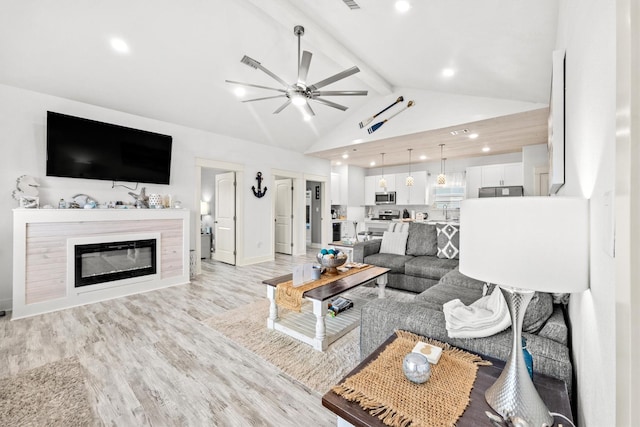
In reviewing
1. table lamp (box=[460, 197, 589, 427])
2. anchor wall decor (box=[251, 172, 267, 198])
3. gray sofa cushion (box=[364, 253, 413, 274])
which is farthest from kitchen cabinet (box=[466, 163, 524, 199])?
table lamp (box=[460, 197, 589, 427])

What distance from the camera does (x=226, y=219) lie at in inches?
243

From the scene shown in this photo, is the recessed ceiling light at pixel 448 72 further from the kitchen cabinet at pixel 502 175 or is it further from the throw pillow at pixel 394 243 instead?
the kitchen cabinet at pixel 502 175

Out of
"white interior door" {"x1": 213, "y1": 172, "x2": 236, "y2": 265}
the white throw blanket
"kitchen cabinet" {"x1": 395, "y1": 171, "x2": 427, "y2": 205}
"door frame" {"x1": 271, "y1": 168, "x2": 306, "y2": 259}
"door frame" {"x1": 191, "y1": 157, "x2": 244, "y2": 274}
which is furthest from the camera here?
"kitchen cabinet" {"x1": 395, "y1": 171, "x2": 427, "y2": 205}

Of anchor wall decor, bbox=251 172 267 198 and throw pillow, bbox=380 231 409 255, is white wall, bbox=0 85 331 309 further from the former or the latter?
throw pillow, bbox=380 231 409 255

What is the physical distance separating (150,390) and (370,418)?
5.70ft

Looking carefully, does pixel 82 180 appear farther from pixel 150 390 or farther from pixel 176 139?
pixel 150 390

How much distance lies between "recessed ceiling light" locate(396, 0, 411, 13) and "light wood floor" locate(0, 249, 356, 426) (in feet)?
10.4

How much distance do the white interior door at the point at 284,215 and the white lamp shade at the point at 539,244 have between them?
660cm

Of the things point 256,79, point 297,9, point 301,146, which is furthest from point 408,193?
point 297,9

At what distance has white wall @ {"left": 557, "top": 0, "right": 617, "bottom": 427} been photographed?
0.60 metres

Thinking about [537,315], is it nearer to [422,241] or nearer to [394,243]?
[422,241]

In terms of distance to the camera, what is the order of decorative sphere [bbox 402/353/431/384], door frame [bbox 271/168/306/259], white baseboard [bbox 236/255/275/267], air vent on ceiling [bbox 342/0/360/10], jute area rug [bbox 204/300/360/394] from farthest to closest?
door frame [bbox 271/168/306/259], white baseboard [bbox 236/255/275/267], air vent on ceiling [bbox 342/0/360/10], jute area rug [bbox 204/300/360/394], decorative sphere [bbox 402/353/431/384]

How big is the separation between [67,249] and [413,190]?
7.29 metres

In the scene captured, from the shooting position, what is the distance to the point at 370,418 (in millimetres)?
941
